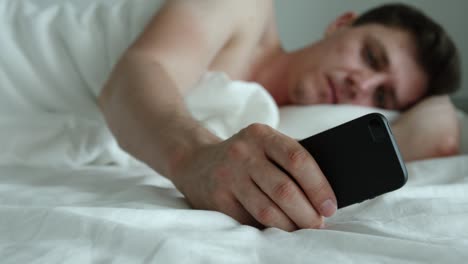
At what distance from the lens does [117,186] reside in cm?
62

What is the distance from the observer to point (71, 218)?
395mm

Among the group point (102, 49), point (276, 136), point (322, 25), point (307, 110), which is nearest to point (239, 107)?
point (307, 110)

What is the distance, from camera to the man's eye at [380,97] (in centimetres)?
122

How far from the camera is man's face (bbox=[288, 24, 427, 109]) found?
117 centimetres

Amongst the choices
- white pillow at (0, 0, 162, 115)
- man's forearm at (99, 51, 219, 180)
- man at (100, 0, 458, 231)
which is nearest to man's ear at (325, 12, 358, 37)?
man at (100, 0, 458, 231)

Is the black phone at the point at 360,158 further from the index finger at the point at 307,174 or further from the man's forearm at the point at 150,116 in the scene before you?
the man's forearm at the point at 150,116

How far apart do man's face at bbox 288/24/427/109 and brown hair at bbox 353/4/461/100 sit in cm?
2

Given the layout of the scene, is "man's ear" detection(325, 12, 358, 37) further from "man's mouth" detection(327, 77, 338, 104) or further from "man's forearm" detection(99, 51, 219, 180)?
"man's forearm" detection(99, 51, 219, 180)

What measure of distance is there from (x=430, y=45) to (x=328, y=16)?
2.13 feet

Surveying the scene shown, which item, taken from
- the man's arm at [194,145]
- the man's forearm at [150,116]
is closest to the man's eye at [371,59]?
the man's arm at [194,145]

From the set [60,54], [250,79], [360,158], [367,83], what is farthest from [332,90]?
[360,158]

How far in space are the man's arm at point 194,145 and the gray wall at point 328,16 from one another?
0.98m

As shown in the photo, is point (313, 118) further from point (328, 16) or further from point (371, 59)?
point (328, 16)

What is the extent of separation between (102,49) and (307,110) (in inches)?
17.5
